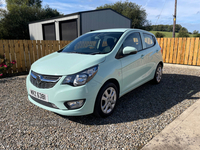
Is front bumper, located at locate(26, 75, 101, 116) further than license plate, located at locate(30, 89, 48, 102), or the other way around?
license plate, located at locate(30, 89, 48, 102)

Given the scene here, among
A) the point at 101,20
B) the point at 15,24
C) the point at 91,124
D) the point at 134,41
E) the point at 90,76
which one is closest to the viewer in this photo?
the point at 90,76

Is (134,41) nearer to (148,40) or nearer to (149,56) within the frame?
(149,56)

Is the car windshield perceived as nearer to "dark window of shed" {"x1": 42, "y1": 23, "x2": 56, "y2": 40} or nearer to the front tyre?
the front tyre

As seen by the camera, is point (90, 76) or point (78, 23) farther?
point (78, 23)

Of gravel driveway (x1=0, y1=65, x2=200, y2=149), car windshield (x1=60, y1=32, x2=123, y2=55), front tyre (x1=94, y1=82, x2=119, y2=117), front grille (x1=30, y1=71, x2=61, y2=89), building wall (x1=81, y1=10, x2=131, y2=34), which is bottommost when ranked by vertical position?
gravel driveway (x1=0, y1=65, x2=200, y2=149)

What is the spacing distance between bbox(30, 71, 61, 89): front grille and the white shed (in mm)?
13554

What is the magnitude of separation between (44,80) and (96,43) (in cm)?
165

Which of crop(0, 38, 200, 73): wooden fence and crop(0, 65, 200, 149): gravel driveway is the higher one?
crop(0, 38, 200, 73): wooden fence

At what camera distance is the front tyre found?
2.75 meters

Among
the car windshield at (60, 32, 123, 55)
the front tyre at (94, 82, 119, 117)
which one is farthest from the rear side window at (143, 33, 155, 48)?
the front tyre at (94, 82, 119, 117)

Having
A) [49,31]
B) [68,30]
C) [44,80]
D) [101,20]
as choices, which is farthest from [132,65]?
[49,31]

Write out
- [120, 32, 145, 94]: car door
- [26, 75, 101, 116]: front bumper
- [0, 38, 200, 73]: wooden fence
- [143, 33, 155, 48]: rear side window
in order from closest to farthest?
[26, 75, 101, 116]: front bumper, [120, 32, 145, 94]: car door, [143, 33, 155, 48]: rear side window, [0, 38, 200, 73]: wooden fence

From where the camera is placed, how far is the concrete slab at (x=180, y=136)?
2.23m

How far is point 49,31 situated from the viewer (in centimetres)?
2023
